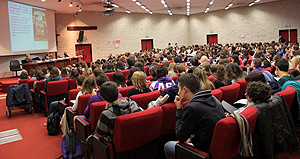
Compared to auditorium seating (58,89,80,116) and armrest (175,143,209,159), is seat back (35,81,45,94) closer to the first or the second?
auditorium seating (58,89,80,116)

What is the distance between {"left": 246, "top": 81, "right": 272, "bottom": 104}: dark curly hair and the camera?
2.43m

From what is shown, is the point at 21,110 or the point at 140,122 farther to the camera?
the point at 21,110

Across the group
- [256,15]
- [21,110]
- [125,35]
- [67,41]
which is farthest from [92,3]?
[256,15]

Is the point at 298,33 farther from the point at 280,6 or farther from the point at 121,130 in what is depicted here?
the point at 121,130

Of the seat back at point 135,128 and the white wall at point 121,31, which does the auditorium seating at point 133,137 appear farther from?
the white wall at point 121,31

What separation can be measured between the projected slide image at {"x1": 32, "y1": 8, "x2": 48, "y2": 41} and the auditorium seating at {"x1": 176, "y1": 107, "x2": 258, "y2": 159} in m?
14.1

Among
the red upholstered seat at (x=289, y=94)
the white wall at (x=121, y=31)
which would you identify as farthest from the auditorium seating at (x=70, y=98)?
the white wall at (x=121, y=31)

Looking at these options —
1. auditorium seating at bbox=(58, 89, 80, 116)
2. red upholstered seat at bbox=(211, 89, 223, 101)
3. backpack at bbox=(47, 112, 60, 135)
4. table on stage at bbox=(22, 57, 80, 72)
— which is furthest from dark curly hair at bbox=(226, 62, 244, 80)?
table on stage at bbox=(22, 57, 80, 72)

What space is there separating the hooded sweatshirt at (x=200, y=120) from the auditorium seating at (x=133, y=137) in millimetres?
443

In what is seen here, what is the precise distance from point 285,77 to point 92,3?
13453 mm

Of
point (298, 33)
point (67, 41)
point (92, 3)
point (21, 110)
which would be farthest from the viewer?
point (298, 33)

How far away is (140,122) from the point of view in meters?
2.42

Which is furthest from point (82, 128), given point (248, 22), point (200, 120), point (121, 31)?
point (248, 22)

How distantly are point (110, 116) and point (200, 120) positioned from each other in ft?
3.09
